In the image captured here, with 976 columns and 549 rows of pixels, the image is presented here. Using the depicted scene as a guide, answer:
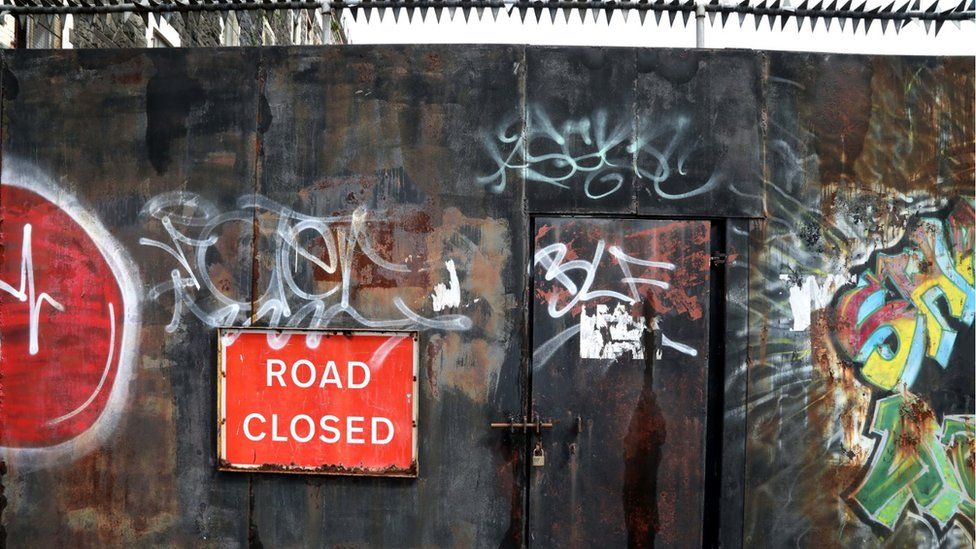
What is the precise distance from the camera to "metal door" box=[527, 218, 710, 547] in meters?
3.63

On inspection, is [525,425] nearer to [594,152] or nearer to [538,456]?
[538,456]

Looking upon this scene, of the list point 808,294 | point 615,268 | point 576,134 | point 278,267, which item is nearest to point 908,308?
point 808,294

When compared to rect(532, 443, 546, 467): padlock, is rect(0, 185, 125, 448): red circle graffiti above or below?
above

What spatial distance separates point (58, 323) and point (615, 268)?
325 cm

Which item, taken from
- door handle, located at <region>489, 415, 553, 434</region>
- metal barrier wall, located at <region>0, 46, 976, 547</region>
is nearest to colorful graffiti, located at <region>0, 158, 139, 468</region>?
metal barrier wall, located at <region>0, 46, 976, 547</region>

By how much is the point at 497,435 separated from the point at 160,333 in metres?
2.04

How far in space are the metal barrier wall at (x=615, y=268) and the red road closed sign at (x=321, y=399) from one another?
104 millimetres

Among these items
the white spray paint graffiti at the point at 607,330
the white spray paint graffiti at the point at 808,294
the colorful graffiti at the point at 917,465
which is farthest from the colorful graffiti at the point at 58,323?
the colorful graffiti at the point at 917,465

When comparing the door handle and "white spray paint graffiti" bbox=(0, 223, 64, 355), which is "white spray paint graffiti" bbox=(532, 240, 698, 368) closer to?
the door handle

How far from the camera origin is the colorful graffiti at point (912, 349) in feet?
→ 12.0

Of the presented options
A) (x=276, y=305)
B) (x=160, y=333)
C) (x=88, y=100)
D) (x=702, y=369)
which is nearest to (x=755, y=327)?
(x=702, y=369)

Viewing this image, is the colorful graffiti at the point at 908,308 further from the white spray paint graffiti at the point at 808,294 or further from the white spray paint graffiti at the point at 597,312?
the white spray paint graffiti at the point at 597,312

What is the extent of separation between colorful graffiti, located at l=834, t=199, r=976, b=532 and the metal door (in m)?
0.92

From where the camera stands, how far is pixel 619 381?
12.0ft
